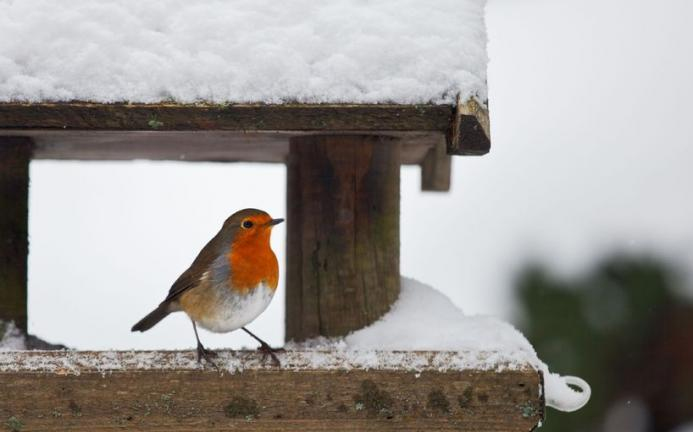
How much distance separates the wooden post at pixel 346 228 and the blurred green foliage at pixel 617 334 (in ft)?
8.12

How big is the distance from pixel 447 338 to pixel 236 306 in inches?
23.3

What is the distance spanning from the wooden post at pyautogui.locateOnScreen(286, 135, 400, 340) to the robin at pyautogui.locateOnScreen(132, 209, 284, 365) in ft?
0.47

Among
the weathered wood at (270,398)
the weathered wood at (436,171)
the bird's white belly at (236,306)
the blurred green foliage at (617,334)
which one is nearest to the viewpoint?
the weathered wood at (270,398)

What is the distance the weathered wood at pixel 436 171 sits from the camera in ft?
12.4

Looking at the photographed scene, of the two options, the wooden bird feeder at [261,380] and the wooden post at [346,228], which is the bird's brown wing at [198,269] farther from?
the wooden bird feeder at [261,380]

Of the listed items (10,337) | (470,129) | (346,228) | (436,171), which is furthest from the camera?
(436,171)

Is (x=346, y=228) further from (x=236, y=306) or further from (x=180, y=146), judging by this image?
(x=180, y=146)

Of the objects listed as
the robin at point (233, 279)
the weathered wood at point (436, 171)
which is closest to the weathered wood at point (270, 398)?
the robin at point (233, 279)

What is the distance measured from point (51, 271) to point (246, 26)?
5.14m

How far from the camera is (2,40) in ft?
8.34

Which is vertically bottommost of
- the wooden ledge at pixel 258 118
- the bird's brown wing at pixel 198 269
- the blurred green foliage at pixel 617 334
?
the blurred green foliage at pixel 617 334

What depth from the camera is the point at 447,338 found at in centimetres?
276

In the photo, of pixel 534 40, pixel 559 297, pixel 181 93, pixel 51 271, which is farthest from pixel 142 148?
pixel 534 40

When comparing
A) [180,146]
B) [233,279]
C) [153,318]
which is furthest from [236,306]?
[180,146]
